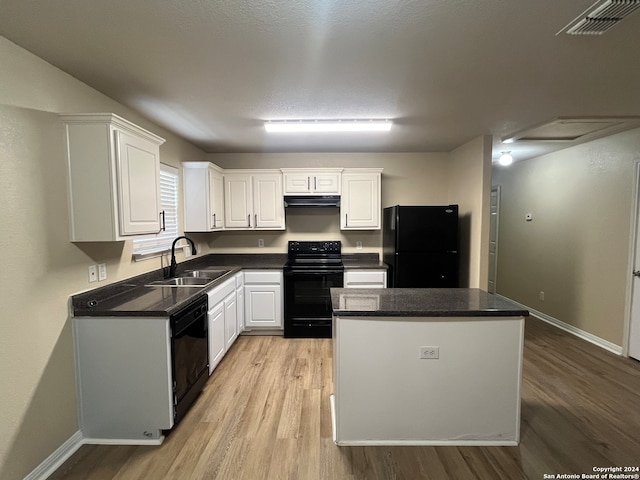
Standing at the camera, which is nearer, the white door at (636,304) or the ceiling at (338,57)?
the ceiling at (338,57)

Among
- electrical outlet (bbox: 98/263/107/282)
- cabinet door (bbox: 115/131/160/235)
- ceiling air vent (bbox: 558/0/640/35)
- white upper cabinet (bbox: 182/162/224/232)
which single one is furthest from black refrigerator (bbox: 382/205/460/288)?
electrical outlet (bbox: 98/263/107/282)

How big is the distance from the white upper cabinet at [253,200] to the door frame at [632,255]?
12.8 ft

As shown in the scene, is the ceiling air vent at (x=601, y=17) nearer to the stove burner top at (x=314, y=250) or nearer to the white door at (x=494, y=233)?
the stove burner top at (x=314, y=250)

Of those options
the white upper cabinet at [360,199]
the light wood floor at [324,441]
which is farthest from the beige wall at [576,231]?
the white upper cabinet at [360,199]

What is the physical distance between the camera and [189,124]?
2936mm

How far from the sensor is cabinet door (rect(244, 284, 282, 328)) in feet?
12.2

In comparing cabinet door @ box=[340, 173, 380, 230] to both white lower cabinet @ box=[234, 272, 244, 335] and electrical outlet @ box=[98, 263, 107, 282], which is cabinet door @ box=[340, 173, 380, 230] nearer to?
white lower cabinet @ box=[234, 272, 244, 335]

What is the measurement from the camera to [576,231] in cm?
379

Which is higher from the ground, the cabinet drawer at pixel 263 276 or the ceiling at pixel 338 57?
the ceiling at pixel 338 57

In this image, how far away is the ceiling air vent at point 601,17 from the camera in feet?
4.10

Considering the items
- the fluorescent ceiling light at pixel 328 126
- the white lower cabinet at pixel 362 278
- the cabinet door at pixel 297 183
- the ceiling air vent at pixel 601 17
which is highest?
the fluorescent ceiling light at pixel 328 126

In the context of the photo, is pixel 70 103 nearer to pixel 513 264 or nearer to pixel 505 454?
pixel 505 454

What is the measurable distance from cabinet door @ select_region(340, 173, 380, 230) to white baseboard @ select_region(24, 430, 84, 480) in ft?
10.4

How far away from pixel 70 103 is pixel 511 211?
5744 millimetres
